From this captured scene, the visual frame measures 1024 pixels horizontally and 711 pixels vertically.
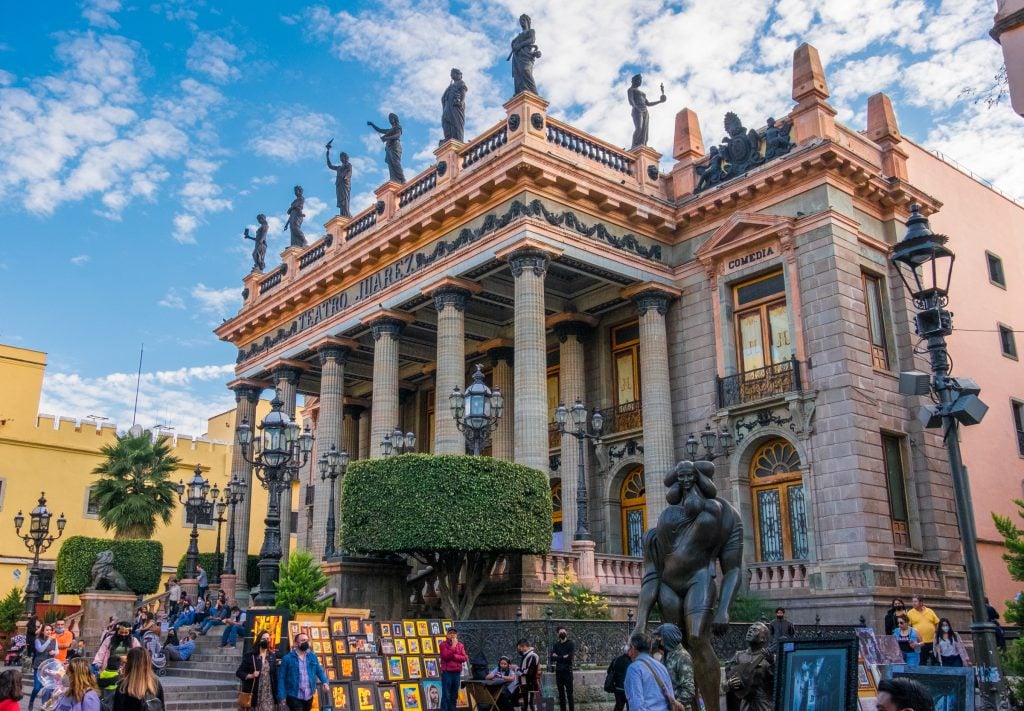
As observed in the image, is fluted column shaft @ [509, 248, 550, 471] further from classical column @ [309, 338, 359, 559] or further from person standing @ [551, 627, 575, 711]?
person standing @ [551, 627, 575, 711]

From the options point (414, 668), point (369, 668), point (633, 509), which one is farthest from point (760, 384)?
point (369, 668)

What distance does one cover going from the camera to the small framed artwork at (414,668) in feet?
46.7

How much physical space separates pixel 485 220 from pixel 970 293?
43.1 ft

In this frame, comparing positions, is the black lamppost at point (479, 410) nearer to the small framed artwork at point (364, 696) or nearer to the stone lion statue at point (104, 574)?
the small framed artwork at point (364, 696)

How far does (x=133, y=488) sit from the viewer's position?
33656mm

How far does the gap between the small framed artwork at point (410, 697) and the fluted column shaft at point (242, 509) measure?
18.2 m

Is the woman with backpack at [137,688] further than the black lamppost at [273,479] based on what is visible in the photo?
No

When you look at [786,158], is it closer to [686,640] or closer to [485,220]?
[485,220]

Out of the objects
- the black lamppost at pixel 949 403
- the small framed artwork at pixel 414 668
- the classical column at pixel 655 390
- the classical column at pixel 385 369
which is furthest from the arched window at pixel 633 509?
the black lamppost at pixel 949 403

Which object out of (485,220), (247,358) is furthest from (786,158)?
(247,358)

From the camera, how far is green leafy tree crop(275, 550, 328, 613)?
1886 cm

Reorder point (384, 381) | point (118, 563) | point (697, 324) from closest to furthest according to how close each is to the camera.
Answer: point (697, 324)
point (384, 381)
point (118, 563)

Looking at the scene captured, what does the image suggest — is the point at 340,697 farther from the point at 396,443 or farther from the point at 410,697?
the point at 396,443

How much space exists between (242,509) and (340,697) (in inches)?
850
